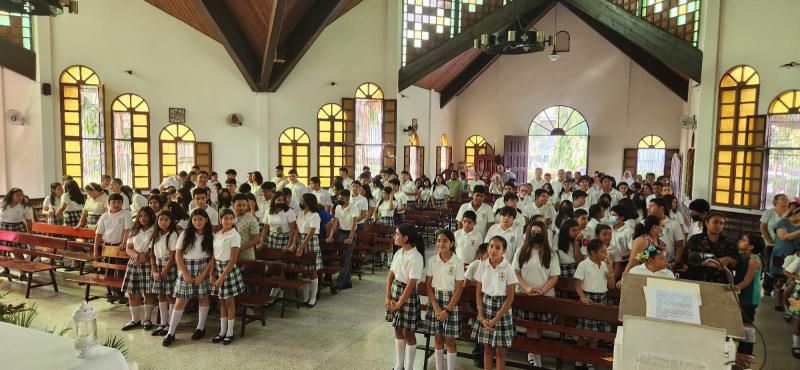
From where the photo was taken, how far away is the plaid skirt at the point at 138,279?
19.4ft

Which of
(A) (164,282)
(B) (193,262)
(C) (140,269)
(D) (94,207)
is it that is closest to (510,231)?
(B) (193,262)

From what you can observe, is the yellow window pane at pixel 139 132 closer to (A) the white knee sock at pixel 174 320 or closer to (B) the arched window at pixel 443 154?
(A) the white knee sock at pixel 174 320

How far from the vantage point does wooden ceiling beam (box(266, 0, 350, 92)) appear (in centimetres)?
1366

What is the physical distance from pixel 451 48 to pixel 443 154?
5.92 m

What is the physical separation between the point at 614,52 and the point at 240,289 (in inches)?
744

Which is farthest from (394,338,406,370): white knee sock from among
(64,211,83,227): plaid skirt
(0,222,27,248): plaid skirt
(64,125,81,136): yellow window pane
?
(64,125,81,136): yellow window pane

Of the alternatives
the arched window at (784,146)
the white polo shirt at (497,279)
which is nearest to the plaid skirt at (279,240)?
the white polo shirt at (497,279)

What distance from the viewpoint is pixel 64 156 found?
43.3ft

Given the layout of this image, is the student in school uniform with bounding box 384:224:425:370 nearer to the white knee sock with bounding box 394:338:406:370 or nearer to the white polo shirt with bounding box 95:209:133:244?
the white knee sock with bounding box 394:338:406:370

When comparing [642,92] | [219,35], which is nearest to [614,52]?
[642,92]

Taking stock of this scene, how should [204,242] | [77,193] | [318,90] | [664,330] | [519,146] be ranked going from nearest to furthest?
1. [664,330]
2. [204,242]
3. [77,193]
4. [318,90]
5. [519,146]

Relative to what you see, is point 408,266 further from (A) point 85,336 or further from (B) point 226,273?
(A) point 85,336

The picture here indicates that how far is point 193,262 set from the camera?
221 inches

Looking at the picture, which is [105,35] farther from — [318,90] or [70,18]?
[318,90]
